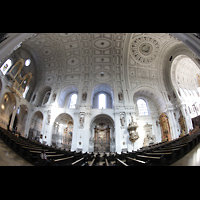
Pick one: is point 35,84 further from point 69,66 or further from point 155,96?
point 155,96

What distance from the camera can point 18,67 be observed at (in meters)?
14.7

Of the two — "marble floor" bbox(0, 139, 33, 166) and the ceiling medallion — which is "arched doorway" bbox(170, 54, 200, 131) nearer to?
the ceiling medallion

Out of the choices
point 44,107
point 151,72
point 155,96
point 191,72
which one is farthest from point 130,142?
point 191,72

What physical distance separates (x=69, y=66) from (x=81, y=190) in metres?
20.2

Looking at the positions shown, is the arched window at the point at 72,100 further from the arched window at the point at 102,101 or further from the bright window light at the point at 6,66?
the bright window light at the point at 6,66

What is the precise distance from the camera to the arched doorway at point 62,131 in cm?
1704

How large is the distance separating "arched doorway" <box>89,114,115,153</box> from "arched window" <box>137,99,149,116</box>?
6.03m

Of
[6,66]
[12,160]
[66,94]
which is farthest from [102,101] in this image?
[12,160]

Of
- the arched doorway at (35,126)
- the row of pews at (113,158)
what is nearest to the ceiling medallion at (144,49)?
the row of pews at (113,158)

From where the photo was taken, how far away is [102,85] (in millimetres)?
19453

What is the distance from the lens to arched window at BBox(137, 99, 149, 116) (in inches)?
773

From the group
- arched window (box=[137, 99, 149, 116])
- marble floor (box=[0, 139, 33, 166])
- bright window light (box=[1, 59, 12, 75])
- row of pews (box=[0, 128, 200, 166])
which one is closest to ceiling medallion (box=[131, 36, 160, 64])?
arched window (box=[137, 99, 149, 116])

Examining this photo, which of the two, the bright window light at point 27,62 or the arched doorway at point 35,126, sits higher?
the bright window light at point 27,62

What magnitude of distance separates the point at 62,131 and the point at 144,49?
20045 mm
